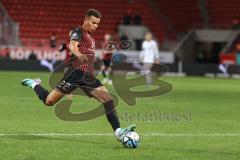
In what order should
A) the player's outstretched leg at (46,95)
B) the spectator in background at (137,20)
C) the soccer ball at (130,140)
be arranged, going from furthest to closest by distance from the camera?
the spectator in background at (137,20)
the player's outstretched leg at (46,95)
the soccer ball at (130,140)

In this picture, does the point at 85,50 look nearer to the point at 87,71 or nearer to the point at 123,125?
the point at 87,71

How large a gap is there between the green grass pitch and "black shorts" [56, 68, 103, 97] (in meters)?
0.86

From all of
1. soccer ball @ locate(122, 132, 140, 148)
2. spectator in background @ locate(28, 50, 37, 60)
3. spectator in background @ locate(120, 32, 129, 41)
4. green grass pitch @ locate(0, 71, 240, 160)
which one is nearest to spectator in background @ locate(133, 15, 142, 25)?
spectator in background @ locate(120, 32, 129, 41)

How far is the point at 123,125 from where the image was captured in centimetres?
1345

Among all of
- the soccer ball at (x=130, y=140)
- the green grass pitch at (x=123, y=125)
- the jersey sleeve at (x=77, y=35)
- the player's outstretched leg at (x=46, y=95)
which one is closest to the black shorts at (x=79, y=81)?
the player's outstretched leg at (x=46, y=95)

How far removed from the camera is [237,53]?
129 ft

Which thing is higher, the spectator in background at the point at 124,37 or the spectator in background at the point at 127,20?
the spectator in background at the point at 127,20

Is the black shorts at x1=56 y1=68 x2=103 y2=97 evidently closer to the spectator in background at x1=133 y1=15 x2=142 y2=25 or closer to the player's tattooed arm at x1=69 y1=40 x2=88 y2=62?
the player's tattooed arm at x1=69 y1=40 x2=88 y2=62

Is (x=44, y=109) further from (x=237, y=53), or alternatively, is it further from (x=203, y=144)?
(x=237, y=53)

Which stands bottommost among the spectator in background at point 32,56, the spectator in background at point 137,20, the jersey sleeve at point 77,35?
the spectator in background at point 32,56

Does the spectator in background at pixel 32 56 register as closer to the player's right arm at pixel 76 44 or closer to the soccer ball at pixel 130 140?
the player's right arm at pixel 76 44

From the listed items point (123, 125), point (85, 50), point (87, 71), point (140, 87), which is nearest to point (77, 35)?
point (85, 50)

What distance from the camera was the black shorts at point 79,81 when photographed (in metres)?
11.0

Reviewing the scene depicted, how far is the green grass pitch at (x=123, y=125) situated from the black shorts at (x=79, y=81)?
2.81 ft
